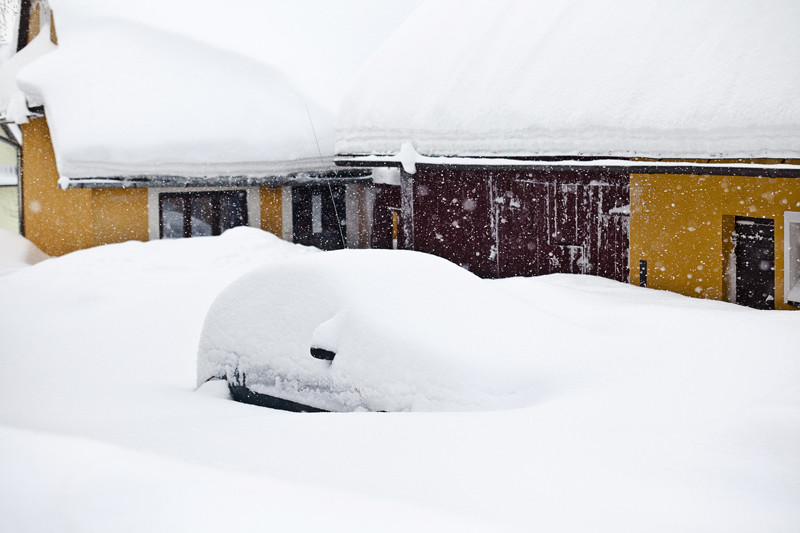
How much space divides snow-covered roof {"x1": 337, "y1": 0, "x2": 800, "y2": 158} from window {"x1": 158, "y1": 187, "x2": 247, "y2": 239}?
4357 mm

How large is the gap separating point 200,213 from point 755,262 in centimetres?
1041

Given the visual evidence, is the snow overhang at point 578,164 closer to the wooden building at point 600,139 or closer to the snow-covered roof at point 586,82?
the wooden building at point 600,139

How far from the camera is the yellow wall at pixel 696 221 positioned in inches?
308

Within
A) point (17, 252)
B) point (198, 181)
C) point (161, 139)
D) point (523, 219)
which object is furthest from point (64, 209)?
point (523, 219)

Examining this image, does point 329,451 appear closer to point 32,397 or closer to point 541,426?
point 541,426

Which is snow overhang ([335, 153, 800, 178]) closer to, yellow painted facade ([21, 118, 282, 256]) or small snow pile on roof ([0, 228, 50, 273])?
yellow painted facade ([21, 118, 282, 256])

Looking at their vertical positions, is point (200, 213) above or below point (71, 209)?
below

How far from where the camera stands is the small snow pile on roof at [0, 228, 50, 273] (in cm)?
1580

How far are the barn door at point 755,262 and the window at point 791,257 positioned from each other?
277mm

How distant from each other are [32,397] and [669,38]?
6757 millimetres

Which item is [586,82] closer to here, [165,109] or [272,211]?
[272,211]

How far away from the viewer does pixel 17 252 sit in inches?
642

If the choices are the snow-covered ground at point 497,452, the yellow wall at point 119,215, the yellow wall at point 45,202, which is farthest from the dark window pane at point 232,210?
the snow-covered ground at point 497,452

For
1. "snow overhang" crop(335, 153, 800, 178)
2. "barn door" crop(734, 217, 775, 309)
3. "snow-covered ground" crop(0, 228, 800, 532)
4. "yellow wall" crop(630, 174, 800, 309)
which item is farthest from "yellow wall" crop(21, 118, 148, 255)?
"barn door" crop(734, 217, 775, 309)
